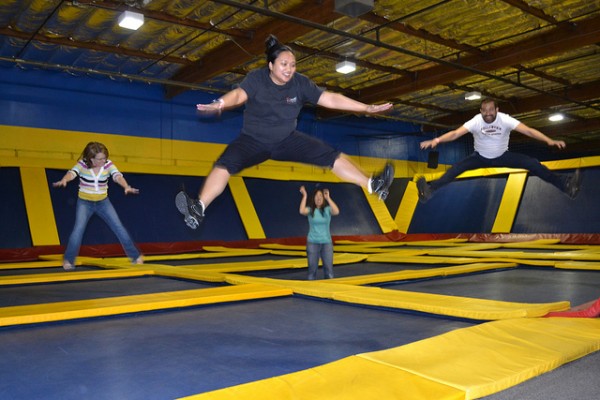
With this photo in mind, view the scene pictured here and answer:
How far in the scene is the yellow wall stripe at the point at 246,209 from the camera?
10.2 meters

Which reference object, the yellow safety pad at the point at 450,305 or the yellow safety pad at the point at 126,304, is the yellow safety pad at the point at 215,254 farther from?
the yellow safety pad at the point at 450,305

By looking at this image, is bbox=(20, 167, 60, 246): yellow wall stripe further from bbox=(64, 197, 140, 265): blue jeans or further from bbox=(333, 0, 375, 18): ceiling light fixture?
bbox=(333, 0, 375, 18): ceiling light fixture

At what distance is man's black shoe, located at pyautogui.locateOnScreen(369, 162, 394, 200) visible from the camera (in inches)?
116

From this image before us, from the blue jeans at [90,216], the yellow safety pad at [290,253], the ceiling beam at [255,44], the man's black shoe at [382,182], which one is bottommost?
the yellow safety pad at [290,253]

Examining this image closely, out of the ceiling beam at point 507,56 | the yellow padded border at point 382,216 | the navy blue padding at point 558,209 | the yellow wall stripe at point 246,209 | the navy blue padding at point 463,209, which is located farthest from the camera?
the yellow padded border at point 382,216

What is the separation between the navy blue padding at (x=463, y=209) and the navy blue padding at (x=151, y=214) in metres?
5.36

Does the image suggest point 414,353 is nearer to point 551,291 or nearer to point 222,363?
point 222,363

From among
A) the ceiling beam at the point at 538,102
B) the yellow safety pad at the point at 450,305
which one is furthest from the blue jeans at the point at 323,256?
the ceiling beam at the point at 538,102

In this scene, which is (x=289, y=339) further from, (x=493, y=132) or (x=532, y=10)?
(x=532, y=10)

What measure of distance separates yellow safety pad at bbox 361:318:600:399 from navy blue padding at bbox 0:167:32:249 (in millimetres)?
7512

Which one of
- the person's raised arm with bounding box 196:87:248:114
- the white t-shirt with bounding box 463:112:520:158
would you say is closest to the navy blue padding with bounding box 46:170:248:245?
the white t-shirt with bounding box 463:112:520:158

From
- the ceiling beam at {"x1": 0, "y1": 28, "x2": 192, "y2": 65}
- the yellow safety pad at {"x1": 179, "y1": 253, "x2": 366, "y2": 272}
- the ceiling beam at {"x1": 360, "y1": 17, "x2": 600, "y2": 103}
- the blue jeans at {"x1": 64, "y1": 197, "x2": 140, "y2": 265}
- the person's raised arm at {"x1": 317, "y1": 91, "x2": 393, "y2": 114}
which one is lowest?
the yellow safety pad at {"x1": 179, "y1": 253, "x2": 366, "y2": 272}

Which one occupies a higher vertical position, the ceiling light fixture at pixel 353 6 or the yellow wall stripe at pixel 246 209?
the ceiling light fixture at pixel 353 6

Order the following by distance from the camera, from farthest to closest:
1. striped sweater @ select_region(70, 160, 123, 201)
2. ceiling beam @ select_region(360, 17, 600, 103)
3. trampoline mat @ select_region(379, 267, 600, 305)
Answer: ceiling beam @ select_region(360, 17, 600, 103)
striped sweater @ select_region(70, 160, 123, 201)
trampoline mat @ select_region(379, 267, 600, 305)
